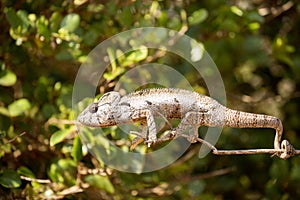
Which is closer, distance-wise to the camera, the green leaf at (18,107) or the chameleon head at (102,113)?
the chameleon head at (102,113)

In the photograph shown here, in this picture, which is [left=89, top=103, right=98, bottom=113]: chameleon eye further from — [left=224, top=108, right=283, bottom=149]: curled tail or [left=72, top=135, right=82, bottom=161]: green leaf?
[left=72, top=135, right=82, bottom=161]: green leaf

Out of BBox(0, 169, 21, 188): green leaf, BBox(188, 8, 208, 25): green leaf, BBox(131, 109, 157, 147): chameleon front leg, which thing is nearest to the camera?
BBox(131, 109, 157, 147): chameleon front leg

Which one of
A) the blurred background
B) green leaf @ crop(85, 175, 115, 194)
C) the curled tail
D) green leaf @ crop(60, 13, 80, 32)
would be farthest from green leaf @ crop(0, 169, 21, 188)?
the curled tail

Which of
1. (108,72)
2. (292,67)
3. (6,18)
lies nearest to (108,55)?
(108,72)

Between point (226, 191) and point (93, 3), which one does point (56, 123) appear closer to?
point (93, 3)

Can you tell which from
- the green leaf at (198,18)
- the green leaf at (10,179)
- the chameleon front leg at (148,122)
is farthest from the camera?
the green leaf at (198,18)

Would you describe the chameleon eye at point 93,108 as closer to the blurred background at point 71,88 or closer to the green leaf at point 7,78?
the blurred background at point 71,88

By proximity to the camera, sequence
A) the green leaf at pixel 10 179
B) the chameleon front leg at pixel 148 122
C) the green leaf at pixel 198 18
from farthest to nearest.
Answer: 1. the green leaf at pixel 198 18
2. the green leaf at pixel 10 179
3. the chameleon front leg at pixel 148 122

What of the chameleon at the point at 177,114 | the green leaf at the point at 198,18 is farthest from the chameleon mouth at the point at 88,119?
the green leaf at the point at 198,18
